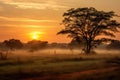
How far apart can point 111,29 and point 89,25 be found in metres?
5.66

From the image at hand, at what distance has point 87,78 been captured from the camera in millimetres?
28188

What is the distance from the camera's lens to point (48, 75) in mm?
31984

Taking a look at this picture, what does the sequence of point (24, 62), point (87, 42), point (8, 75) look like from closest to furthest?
point (8, 75) → point (24, 62) → point (87, 42)

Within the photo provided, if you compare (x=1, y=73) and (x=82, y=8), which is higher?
(x=82, y=8)

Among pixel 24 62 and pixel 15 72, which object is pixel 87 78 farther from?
pixel 24 62

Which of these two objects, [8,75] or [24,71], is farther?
[24,71]

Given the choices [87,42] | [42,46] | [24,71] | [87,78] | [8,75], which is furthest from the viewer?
[42,46]

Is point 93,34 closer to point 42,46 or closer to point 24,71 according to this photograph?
point 24,71

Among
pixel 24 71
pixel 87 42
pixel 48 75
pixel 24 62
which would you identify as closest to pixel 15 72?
pixel 24 71

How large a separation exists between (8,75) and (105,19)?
57333 millimetres

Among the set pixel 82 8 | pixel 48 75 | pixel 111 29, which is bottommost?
pixel 48 75

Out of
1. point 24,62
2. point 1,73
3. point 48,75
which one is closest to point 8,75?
point 1,73

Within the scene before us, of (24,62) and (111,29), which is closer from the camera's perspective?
(24,62)

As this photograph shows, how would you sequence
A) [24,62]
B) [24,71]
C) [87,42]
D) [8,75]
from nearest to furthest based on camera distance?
[8,75]
[24,71]
[24,62]
[87,42]
